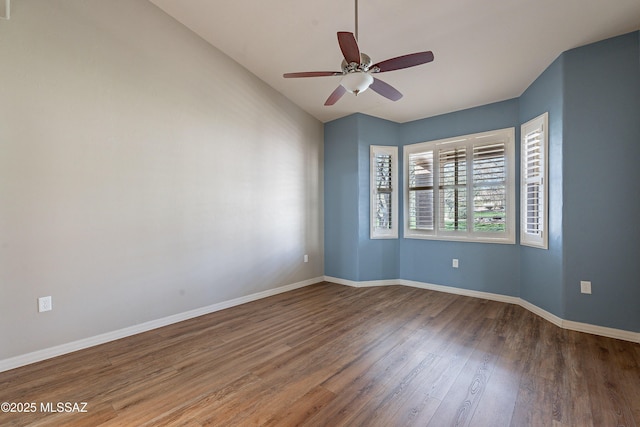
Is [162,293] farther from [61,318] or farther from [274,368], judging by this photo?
[274,368]

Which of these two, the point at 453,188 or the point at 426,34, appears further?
the point at 453,188

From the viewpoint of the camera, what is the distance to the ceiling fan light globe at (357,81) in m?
2.18

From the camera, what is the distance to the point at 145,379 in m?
2.13

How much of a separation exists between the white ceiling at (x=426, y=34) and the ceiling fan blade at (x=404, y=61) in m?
0.78

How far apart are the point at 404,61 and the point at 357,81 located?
367mm

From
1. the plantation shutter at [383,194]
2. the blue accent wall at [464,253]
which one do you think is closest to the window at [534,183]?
the blue accent wall at [464,253]

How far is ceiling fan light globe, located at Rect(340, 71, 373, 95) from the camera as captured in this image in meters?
2.18

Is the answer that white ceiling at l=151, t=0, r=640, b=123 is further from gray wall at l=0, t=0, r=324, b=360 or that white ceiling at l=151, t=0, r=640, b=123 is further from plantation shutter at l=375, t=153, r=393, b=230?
plantation shutter at l=375, t=153, r=393, b=230

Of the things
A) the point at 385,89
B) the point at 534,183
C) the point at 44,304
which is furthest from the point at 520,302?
the point at 44,304

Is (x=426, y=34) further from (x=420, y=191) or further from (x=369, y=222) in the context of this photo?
(x=369, y=222)

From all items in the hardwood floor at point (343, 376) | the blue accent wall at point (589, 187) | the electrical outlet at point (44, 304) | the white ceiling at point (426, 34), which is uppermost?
the white ceiling at point (426, 34)

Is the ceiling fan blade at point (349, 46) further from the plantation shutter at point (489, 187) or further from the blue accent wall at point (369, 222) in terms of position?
the plantation shutter at point (489, 187)

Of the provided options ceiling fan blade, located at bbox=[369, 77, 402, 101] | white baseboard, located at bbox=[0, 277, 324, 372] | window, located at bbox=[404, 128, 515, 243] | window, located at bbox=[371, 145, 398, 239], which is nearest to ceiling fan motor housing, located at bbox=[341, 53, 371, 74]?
ceiling fan blade, located at bbox=[369, 77, 402, 101]

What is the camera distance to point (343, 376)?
2154 millimetres
